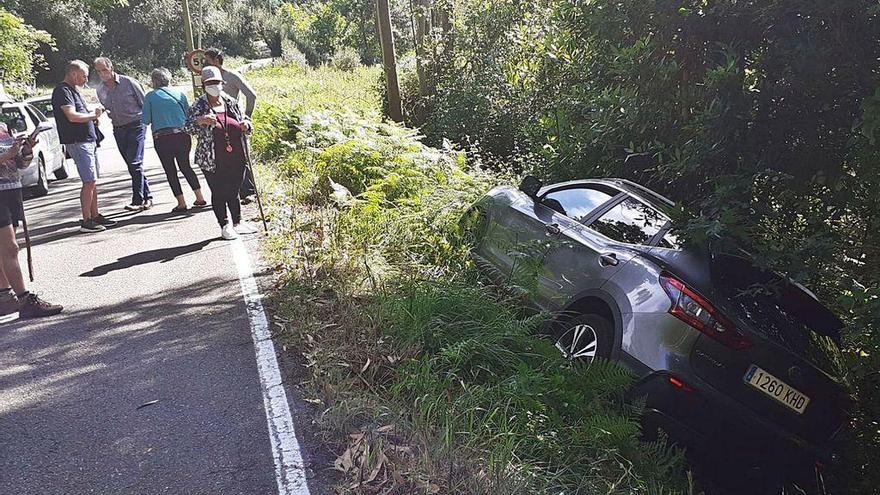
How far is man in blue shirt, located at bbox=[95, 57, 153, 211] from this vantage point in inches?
355

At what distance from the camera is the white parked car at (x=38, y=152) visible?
438 inches

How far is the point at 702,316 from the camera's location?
4.05 m

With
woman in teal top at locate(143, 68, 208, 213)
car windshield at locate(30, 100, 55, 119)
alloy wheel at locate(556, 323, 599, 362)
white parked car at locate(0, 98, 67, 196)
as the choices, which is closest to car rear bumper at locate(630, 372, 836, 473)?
alloy wheel at locate(556, 323, 599, 362)

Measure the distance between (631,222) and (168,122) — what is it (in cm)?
640

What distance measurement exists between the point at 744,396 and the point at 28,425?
4.21 meters

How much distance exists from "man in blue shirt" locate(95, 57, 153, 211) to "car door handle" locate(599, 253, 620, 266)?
6860mm

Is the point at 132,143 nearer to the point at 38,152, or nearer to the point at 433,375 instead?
the point at 38,152

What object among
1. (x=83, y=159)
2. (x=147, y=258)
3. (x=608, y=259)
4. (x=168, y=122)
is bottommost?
(x=147, y=258)

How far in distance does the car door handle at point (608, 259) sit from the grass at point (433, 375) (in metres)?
0.59

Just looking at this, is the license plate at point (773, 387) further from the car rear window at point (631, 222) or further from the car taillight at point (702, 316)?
the car rear window at point (631, 222)

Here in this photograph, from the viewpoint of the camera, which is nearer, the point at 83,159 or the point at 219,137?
the point at 219,137

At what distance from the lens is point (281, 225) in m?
8.33

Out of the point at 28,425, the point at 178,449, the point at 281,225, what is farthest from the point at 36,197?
the point at 178,449

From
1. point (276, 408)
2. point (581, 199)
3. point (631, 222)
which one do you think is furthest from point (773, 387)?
point (276, 408)
